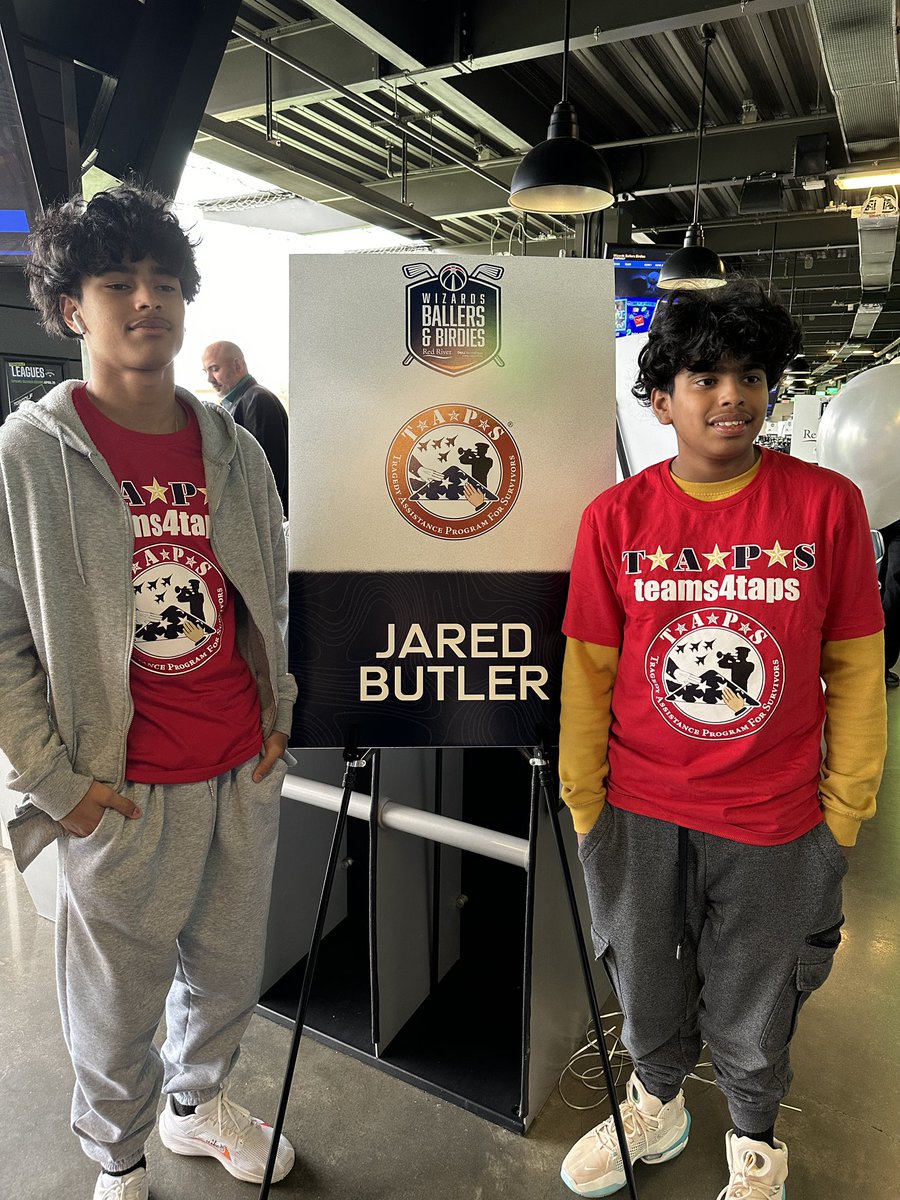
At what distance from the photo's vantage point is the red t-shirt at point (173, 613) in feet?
4.73

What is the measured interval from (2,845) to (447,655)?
2.52 metres

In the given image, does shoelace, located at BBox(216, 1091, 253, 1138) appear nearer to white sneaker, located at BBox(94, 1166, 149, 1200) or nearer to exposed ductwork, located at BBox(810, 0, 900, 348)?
white sneaker, located at BBox(94, 1166, 149, 1200)

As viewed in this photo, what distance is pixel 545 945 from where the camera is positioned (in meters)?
1.92

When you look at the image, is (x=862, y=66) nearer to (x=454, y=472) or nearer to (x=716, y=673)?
(x=454, y=472)

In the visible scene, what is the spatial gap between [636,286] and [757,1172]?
4292 millimetres

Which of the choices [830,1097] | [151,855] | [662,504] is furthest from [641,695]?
[830,1097]

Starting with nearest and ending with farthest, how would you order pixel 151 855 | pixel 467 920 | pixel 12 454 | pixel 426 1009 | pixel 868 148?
1. pixel 12 454
2. pixel 151 855
3. pixel 426 1009
4. pixel 467 920
5. pixel 868 148

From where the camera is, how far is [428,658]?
1681 millimetres

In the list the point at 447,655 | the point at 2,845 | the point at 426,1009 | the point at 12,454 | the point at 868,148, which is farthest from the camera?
the point at 868,148

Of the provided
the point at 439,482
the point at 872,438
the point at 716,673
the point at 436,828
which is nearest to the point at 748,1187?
the point at 436,828

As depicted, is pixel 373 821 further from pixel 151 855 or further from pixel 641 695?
pixel 641 695

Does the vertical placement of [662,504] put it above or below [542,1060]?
above

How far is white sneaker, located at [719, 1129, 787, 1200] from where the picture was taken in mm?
1619

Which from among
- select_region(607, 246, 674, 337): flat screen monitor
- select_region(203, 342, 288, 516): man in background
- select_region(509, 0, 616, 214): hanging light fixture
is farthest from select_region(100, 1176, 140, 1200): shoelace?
select_region(509, 0, 616, 214): hanging light fixture
